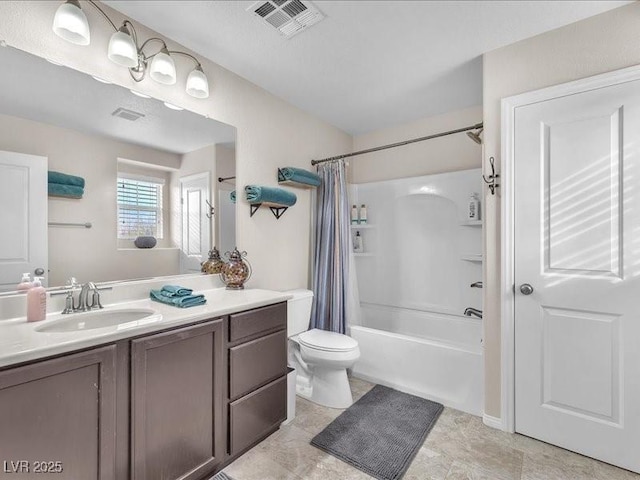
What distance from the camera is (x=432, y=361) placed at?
2.31 meters

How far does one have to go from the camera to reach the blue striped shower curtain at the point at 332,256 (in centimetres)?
276

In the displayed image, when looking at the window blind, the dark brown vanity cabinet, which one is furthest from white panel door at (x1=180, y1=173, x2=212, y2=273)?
the dark brown vanity cabinet

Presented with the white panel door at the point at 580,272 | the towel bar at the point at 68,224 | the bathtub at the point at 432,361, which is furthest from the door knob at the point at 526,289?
the towel bar at the point at 68,224

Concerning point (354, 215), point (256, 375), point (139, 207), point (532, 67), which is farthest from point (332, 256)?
point (532, 67)

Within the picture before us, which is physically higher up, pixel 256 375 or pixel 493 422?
pixel 256 375

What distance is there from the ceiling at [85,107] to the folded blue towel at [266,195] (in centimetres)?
45

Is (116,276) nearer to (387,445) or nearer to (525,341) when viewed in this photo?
(387,445)

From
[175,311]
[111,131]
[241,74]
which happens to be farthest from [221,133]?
[175,311]

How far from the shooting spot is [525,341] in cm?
190

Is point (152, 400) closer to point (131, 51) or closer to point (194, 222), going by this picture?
point (194, 222)

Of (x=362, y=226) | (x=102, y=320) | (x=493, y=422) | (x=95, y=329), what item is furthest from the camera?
(x=362, y=226)

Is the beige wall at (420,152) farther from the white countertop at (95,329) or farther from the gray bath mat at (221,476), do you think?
the gray bath mat at (221,476)

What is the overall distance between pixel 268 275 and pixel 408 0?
6.56 feet

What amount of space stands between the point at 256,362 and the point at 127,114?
61.9 inches
